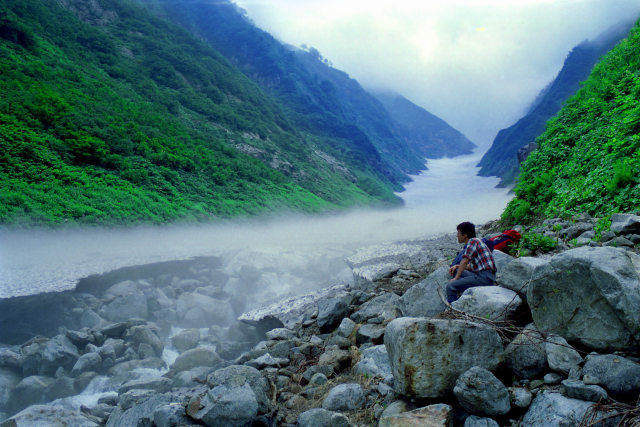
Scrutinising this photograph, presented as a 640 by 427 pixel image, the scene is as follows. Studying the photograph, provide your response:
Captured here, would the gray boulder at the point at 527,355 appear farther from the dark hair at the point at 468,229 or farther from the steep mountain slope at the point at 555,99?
the steep mountain slope at the point at 555,99

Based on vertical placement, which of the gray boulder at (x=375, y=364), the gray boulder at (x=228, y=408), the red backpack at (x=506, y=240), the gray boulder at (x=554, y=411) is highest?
the red backpack at (x=506, y=240)

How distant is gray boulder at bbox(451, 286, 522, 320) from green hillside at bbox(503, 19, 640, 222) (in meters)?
4.70

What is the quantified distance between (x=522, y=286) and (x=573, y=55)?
10988 cm

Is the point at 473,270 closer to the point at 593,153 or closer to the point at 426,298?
the point at 426,298

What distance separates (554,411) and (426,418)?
1.08 metres

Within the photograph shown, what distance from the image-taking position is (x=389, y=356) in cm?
446

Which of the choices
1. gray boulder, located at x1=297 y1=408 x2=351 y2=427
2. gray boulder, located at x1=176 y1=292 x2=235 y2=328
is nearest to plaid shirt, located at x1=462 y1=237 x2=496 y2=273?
gray boulder, located at x1=297 y1=408 x2=351 y2=427

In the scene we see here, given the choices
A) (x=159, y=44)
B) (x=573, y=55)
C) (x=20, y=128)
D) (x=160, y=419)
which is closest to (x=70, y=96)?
(x=20, y=128)

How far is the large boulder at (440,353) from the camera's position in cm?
382

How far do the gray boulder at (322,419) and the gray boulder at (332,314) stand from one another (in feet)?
13.2

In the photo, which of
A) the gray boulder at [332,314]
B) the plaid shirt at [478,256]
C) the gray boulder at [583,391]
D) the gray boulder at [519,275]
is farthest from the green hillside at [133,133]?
the gray boulder at [583,391]

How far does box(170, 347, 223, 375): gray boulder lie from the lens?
387 inches

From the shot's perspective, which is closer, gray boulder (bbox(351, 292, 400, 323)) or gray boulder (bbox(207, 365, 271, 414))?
gray boulder (bbox(207, 365, 271, 414))

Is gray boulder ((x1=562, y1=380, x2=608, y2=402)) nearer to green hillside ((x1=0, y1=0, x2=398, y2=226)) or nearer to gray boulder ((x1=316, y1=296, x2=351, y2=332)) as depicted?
gray boulder ((x1=316, y1=296, x2=351, y2=332))
